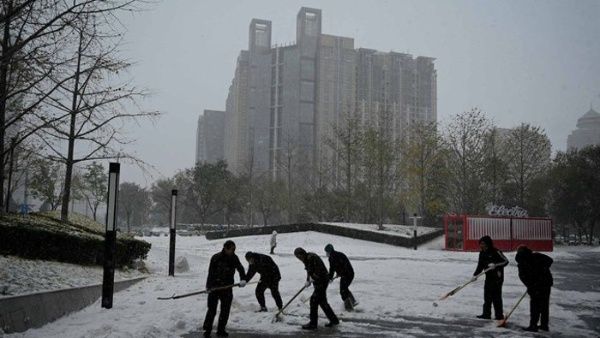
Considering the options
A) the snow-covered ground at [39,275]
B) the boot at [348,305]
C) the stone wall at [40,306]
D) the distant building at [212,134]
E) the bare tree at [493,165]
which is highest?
the distant building at [212,134]

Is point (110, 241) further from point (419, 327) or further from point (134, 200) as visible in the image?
point (134, 200)

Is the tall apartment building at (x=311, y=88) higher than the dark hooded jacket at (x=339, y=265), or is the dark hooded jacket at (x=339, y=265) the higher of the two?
the tall apartment building at (x=311, y=88)

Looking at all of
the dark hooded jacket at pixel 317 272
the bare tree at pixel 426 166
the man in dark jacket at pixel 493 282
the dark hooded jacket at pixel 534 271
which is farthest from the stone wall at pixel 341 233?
the dark hooded jacket at pixel 317 272

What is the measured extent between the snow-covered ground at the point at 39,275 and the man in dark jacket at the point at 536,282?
856 centimetres

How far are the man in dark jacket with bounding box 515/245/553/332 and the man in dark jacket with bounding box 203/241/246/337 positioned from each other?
5.08 metres

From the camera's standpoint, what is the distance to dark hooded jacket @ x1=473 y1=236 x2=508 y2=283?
9.52 meters

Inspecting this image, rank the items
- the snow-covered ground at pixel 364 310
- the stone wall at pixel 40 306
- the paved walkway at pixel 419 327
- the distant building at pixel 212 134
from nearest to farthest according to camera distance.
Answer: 1. the stone wall at pixel 40 306
2. the paved walkway at pixel 419 327
3. the snow-covered ground at pixel 364 310
4. the distant building at pixel 212 134

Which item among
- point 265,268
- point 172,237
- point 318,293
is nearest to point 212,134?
point 172,237

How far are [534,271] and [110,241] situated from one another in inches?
321

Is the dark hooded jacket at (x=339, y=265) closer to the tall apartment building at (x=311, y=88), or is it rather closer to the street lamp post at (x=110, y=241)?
the street lamp post at (x=110, y=241)

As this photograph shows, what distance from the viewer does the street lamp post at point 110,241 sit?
31.3ft

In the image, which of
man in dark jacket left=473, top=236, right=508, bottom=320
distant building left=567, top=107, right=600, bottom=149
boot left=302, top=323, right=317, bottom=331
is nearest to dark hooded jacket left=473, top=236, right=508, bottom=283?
man in dark jacket left=473, top=236, right=508, bottom=320

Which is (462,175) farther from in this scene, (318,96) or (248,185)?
(318,96)

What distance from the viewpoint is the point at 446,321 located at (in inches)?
365
